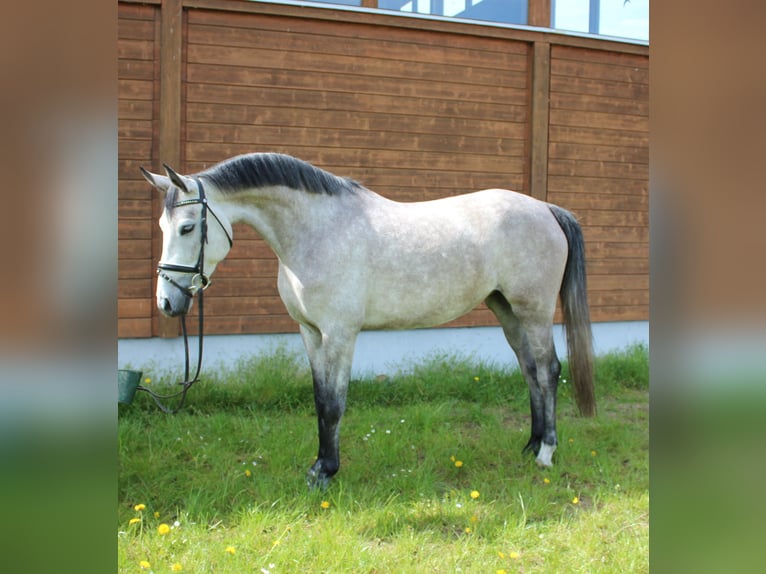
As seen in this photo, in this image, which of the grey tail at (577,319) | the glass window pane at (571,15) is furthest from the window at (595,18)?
the grey tail at (577,319)

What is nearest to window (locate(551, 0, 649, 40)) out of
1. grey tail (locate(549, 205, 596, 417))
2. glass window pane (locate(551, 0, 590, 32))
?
glass window pane (locate(551, 0, 590, 32))

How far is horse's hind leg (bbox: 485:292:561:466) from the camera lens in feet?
11.9

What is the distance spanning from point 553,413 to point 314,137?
3.17 metres

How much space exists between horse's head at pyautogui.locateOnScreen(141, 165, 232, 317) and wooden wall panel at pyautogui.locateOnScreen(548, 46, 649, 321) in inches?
165

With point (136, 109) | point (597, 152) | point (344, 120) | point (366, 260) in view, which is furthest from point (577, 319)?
point (136, 109)

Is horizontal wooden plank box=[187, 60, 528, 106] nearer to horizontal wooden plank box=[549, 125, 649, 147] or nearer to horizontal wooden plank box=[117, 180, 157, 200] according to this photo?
horizontal wooden plank box=[549, 125, 649, 147]

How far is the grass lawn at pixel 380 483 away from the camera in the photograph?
8.23ft

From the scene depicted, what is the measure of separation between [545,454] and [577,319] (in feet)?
2.74

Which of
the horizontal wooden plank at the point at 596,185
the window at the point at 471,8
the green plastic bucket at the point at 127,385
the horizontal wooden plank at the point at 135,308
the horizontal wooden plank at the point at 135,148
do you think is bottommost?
the green plastic bucket at the point at 127,385

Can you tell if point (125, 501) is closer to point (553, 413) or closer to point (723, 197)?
point (553, 413)

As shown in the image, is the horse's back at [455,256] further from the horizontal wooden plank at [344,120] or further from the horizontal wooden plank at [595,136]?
the horizontal wooden plank at [595,136]

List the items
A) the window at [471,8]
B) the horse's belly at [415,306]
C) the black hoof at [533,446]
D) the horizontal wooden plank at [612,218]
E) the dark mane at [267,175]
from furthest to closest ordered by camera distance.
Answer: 1. the horizontal wooden plank at [612,218]
2. the window at [471,8]
3. the black hoof at [533,446]
4. the horse's belly at [415,306]
5. the dark mane at [267,175]

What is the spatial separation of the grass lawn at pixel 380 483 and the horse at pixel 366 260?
32cm

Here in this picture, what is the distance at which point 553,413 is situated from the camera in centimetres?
367
